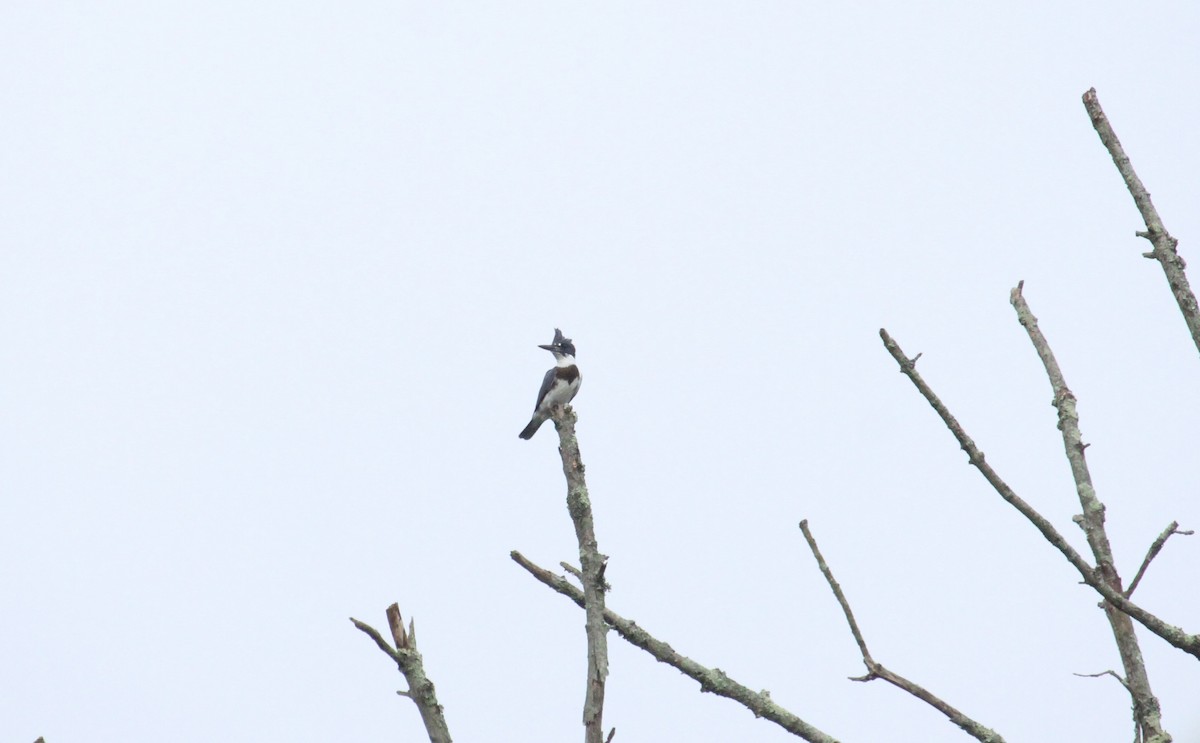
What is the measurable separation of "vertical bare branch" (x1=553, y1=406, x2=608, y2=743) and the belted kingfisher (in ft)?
29.9

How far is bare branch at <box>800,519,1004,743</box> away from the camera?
8.92 feet

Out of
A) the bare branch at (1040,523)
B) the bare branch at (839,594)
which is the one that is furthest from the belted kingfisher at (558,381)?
the bare branch at (1040,523)

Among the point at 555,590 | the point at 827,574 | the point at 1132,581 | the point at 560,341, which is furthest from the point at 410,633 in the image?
the point at 560,341

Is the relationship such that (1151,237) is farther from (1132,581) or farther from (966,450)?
(1132,581)

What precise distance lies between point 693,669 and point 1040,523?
3.86ft

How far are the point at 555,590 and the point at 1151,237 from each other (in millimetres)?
1747

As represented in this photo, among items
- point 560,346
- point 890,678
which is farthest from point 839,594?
point 560,346

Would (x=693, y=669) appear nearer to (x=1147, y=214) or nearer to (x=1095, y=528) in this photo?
(x=1095, y=528)

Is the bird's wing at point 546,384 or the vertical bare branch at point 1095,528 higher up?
the bird's wing at point 546,384

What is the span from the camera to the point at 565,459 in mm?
3789

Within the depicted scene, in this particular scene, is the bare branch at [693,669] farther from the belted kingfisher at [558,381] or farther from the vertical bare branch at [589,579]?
the belted kingfisher at [558,381]

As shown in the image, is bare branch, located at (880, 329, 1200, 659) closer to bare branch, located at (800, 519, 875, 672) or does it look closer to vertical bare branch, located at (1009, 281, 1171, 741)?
vertical bare branch, located at (1009, 281, 1171, 741)

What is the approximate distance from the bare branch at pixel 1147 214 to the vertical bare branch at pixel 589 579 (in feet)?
4.82

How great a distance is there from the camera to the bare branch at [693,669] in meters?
2.99
